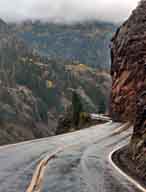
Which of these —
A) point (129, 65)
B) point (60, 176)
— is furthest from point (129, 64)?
point (60, 176)

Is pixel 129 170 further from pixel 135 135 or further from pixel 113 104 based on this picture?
pixel 113 104

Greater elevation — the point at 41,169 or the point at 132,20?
the point at 132,20

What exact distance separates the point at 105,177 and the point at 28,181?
11.7 ft

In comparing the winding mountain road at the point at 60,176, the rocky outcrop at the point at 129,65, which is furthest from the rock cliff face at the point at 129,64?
the winding mountain road at the point at 60,176

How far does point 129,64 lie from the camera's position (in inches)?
2736

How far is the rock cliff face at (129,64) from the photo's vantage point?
222ft

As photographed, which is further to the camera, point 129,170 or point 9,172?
point 129,170

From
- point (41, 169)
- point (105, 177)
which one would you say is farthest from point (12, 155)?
point (105, 177)

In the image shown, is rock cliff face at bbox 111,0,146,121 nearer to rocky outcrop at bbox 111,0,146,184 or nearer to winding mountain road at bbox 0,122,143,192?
rocky outcrop at bbox 111,0,146,184

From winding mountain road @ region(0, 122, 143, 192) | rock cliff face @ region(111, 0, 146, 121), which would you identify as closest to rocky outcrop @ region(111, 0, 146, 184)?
rock cliff face @ region(111, 0, 146, 121)

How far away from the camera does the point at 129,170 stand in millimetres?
18922

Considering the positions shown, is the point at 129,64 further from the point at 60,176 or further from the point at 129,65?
the point at 60,176

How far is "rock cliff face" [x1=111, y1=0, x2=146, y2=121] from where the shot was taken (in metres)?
67.6

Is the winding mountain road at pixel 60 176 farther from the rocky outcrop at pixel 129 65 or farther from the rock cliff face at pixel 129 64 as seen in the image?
the rock cliff face at pixel 129 64
